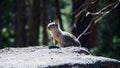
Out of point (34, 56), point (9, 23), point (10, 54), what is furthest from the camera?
point (9, 23)

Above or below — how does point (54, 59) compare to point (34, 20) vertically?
below

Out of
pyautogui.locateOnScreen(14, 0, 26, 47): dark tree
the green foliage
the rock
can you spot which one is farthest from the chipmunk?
pyautogui.locateOnScreen(14, 0, 26, 47): dark tree

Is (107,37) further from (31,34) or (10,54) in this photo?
(10,54)

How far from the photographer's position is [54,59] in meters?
9.05

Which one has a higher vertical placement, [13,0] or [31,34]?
[13,0]

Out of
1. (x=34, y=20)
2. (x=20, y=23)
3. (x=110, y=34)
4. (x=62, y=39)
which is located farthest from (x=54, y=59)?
(x=110, y=34)

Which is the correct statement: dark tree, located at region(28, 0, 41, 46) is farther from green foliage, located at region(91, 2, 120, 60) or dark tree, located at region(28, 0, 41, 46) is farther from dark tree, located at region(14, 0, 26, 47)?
green foliage, located at region(91, 2, 120, 60)

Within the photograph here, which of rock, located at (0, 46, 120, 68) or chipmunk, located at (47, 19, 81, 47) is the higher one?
chipmunk, located at (47, 19, 81, 47)

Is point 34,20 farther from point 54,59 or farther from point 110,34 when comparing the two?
point 54,59

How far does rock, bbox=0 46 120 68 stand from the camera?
28.4 feet

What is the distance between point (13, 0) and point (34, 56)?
78.3 ft

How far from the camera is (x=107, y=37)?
89.5 feet

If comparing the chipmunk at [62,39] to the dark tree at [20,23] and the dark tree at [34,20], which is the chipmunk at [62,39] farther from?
the dark tree at [20,23]

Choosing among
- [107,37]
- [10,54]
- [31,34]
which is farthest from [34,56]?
[107,37]
